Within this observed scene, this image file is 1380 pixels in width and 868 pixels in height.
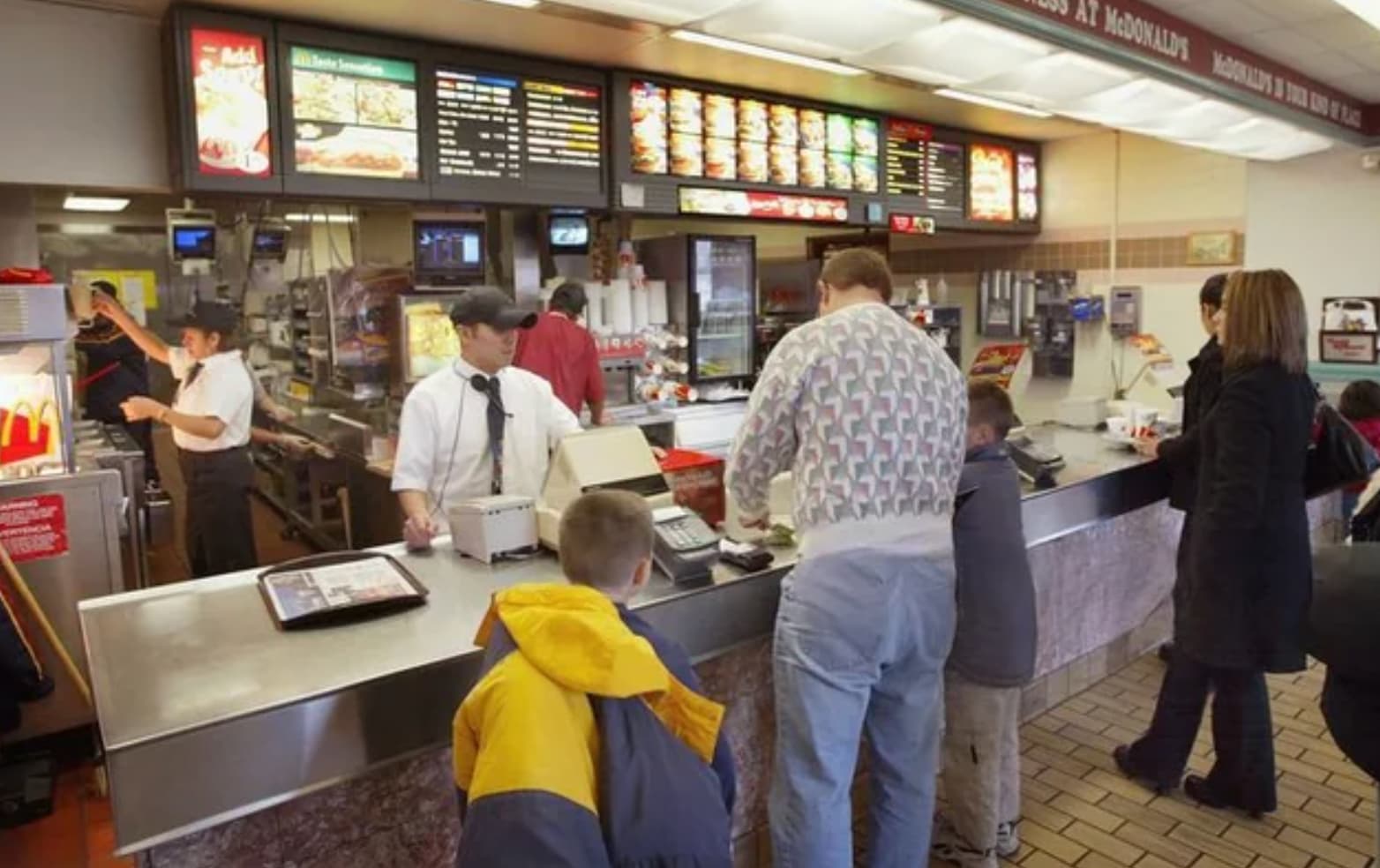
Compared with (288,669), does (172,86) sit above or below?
above

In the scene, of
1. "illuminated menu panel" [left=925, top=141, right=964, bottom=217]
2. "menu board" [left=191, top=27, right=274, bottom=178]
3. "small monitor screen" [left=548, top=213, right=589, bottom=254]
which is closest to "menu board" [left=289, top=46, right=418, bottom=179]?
"menu board" [left=191, top=27, right=274, bottom=178]

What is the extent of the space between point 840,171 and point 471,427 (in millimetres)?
3804

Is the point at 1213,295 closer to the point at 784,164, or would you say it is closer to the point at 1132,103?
the point at 1132,103

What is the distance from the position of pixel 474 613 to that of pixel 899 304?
5559 mm

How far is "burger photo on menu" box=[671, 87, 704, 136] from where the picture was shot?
515 centimetres

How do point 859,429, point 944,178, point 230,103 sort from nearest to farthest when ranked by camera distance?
1. point 859,429
2. point 230,103
3. point 944,178

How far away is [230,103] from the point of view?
3.83 m

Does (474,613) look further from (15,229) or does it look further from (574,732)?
(15,229)

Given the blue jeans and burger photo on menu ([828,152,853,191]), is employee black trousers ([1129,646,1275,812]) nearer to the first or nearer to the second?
the blue jeans

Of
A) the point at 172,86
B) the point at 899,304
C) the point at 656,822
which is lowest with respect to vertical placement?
the point at 656,822

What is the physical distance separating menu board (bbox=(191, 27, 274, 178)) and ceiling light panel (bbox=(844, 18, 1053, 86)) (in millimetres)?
2329

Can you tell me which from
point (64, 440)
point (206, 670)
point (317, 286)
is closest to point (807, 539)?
point (206, 670)

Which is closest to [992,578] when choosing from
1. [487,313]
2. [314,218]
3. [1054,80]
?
[487,313]

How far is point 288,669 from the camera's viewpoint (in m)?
1.78
